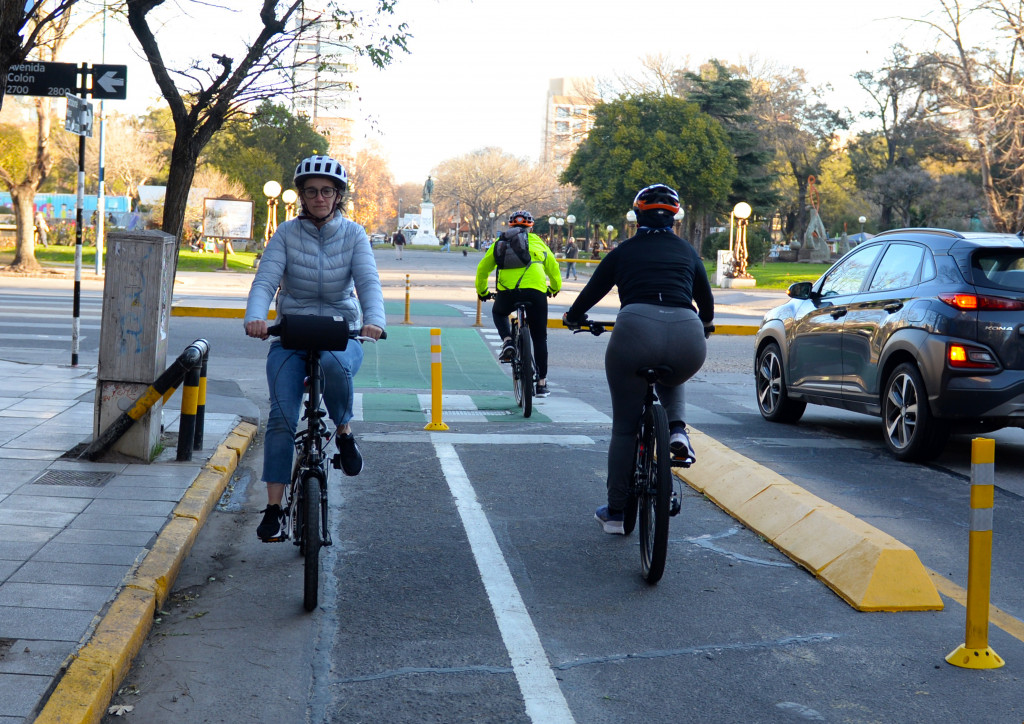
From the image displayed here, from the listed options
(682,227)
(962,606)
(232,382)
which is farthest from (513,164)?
(962,606)

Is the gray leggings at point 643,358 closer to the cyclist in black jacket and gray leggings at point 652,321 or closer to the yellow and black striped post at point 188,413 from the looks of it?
the cyclist in black jacket and gray leggings at point 652,321

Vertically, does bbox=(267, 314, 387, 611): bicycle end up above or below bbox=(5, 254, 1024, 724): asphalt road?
above

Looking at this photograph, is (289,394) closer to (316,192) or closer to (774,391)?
(316,192)

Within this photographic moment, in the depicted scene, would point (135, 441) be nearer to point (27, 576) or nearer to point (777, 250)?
point (27, 576)

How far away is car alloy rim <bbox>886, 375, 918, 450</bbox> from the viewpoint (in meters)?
8.52

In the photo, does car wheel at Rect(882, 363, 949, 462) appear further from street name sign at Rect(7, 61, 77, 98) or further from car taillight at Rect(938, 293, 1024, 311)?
street name sign at Rect(7, 61, 77, 98)

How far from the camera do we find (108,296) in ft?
23.3

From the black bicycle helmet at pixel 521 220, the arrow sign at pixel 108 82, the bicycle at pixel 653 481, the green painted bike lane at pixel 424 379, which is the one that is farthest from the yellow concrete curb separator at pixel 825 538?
the arrow sign at pixel 108 82

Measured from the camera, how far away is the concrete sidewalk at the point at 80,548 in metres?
3.75

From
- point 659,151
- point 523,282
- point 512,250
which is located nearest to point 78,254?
point 512,250

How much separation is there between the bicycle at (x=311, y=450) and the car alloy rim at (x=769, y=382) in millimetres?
6501

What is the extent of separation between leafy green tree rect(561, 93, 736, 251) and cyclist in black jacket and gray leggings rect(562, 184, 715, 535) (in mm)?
53354

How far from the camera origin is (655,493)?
17.0 feet

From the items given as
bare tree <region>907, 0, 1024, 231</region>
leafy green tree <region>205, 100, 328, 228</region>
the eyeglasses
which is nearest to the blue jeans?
the eyeglasses
